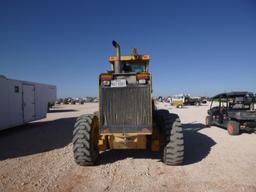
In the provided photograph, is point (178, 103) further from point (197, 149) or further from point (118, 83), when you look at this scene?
point (118, 83)

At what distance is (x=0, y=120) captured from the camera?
9578mm

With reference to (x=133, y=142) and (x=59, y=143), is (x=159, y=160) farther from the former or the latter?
(x=59, y=143)

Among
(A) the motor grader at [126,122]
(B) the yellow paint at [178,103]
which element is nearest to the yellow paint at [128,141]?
(A) the motor grader at [126,122]

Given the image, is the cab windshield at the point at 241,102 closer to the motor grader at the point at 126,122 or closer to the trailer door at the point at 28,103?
the motor grader at the point at 126,122

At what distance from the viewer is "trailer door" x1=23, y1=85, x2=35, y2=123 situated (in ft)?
38.8

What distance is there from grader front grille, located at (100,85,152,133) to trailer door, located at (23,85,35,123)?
8.87 metres

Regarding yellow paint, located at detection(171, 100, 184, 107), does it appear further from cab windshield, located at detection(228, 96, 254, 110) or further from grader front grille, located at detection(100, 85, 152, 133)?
grader front grille, located at detection(100, 85, 152, 133)

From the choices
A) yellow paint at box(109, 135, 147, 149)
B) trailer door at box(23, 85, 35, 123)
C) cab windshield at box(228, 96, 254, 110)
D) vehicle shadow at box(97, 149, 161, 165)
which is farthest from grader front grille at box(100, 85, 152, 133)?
trailer door at box(23, 85, 35, 123)

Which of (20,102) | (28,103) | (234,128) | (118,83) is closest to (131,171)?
(118,83)

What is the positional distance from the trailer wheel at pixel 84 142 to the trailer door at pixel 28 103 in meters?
8.24

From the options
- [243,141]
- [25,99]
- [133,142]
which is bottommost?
[243,141]

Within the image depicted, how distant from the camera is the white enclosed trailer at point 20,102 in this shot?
10.0 meters

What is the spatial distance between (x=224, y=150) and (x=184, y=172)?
8.91 feet

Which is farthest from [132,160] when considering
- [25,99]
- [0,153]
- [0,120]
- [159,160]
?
[25,99]
